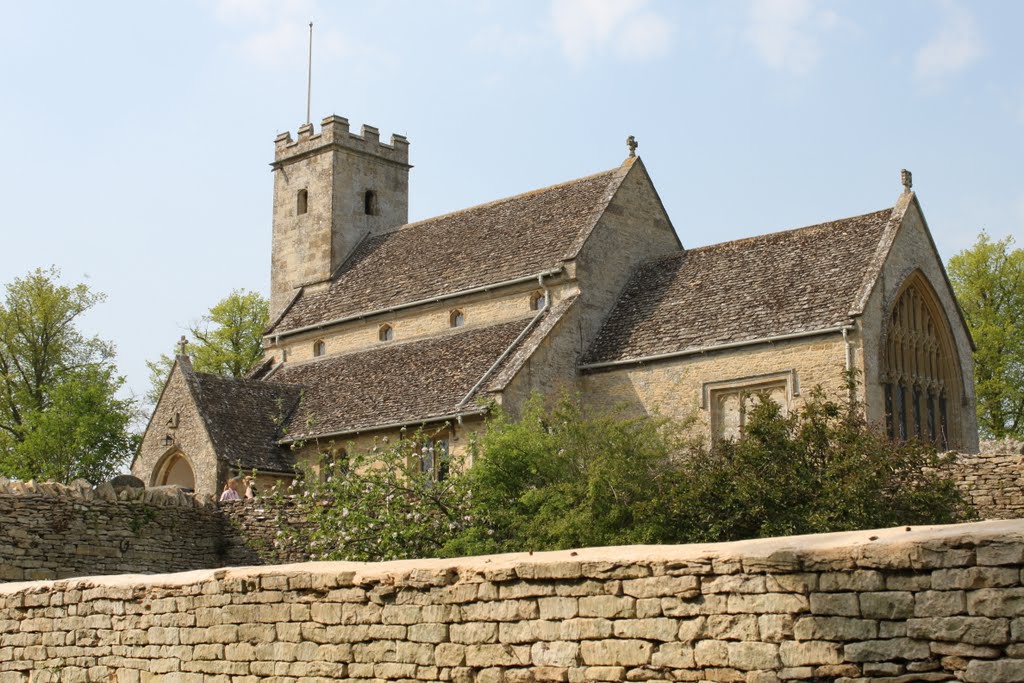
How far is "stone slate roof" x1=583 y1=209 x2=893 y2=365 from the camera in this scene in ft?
86.3

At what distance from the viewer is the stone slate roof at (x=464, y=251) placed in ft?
103

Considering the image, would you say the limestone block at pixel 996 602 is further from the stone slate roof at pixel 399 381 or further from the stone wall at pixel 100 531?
the stone slate roof at pixel 399 381

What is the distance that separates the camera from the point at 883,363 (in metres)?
25.8

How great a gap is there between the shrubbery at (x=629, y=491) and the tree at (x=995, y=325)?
22.4m

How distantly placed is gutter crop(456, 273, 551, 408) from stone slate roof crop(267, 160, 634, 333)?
0.60m

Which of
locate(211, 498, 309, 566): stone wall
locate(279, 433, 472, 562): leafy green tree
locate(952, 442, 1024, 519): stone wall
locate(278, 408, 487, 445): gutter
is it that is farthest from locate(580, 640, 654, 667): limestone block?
locate(278, 408, 487, 445): gutter

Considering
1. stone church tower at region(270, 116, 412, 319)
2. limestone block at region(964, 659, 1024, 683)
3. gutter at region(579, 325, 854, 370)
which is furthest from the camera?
stone church tower at region(270, 116, 412, 319)

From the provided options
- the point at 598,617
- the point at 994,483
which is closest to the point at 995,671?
the point at 598,617

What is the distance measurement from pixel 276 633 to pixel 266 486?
1824 centimetres

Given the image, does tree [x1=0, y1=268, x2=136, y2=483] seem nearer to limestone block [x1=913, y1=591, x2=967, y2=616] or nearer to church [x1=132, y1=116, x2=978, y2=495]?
church [x1=132, y1=116, x2=978, y2=495]

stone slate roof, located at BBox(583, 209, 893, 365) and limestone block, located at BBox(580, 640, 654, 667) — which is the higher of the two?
stone slate roof, located at BBox(583, 209, 893, 365)

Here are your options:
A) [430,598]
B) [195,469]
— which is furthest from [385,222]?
[430,598]

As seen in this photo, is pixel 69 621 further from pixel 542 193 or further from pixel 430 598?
pixel 542 193

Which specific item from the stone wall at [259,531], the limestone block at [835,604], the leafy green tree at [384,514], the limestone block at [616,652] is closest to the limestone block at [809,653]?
the limestone block at [835,604]
